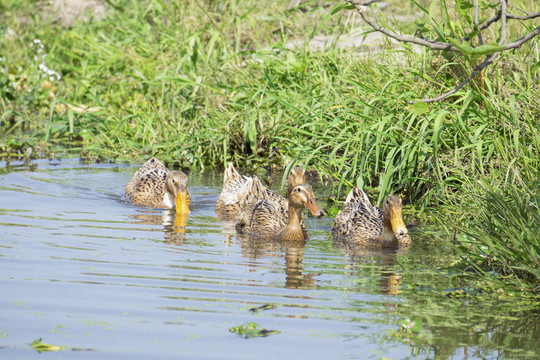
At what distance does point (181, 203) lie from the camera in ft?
29.8

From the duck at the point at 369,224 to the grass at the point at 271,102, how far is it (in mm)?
238

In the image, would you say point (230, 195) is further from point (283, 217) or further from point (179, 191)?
point (283, 217)

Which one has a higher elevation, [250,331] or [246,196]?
[246,196]

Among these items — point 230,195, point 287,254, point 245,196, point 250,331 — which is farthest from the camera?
point 230,195

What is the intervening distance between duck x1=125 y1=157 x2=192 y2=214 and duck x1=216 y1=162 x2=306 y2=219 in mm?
406

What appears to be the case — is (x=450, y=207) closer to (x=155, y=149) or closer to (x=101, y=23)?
(x=155, y=149)

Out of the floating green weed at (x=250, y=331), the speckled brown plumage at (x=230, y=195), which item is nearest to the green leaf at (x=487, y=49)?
the floating green weed at (x=250, y=331)

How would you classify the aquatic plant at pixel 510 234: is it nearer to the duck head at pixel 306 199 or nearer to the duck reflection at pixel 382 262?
the duck reflection at pixel 382 262

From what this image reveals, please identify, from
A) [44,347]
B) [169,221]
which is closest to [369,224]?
[169,221]

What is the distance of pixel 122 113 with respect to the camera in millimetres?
12719

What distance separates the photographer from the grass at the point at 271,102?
7762 mm

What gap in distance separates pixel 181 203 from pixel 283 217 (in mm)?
1157

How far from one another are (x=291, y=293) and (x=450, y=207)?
95.8 inches

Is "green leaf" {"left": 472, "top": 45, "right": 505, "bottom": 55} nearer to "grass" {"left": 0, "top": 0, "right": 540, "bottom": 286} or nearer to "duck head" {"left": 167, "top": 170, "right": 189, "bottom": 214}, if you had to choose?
"grass" {"left": 0, "top": 0, "right": 540, "bottom": 286}
